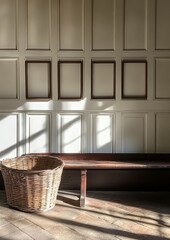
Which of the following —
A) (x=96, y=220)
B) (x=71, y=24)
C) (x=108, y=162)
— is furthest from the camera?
(x=71, y=24)

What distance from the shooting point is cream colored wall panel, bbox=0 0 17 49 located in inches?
133

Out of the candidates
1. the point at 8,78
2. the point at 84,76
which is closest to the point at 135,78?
the point at 84,76

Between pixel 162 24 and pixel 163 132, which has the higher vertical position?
pixel 162 24

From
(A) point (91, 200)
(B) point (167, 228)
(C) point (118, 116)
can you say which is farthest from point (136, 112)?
(B) point (167, 228)

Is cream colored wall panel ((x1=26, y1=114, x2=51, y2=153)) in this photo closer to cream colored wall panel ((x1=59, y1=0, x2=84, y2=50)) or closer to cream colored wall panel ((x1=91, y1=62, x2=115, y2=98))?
cream colored wall panel ((x1=91, y1=62, x2=115, y2=98))

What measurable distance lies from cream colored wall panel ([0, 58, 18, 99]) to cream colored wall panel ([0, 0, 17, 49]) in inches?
6.5

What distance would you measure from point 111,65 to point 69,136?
2.85 ft

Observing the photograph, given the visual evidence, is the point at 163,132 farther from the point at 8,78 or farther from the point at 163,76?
the point at 8,78

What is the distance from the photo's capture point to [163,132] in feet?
11.5

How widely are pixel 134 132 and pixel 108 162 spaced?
460 millimetres

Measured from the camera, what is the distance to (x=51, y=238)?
2443 mm

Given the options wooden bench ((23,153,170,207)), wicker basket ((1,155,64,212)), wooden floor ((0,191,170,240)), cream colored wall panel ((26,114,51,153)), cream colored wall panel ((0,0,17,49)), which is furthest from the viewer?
cream colored wall panel ((26,114,51,153))

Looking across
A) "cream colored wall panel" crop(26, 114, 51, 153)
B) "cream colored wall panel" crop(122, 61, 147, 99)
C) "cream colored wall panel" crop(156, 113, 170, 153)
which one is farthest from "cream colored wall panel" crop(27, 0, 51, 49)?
"cream colored wall panel" crop(156, 113, 170, 153)

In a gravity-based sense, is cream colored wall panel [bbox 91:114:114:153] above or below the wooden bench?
above
